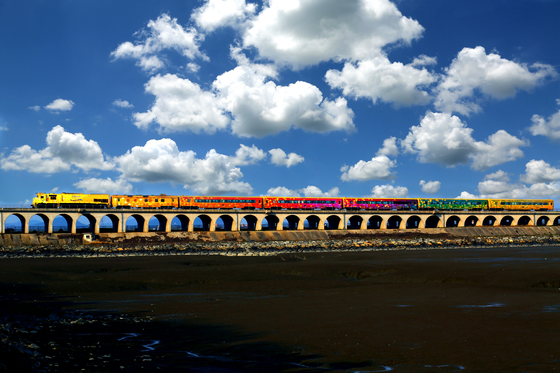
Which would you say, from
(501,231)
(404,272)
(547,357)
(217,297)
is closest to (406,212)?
(501,231)

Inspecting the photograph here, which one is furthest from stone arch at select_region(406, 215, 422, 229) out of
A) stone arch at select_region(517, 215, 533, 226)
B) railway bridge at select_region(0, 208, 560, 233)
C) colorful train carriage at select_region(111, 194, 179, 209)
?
colorful train carriage at select_region(111, 194, 179, 209)

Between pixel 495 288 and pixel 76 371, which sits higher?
pixel 76 371

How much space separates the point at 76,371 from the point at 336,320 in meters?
8.92

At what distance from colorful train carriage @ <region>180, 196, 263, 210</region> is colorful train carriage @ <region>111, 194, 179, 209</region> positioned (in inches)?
106

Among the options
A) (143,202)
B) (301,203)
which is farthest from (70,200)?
(301,203)

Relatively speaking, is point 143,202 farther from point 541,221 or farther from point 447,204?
point 541,221

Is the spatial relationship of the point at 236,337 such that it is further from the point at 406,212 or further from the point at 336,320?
the point at 406,212

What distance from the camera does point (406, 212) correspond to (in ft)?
336

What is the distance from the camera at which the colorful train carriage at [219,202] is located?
88.8 metres

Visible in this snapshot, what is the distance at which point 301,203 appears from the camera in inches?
3863

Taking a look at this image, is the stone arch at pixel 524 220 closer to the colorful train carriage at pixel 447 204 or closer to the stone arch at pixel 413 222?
the colorful train carriage at pixel 447 204

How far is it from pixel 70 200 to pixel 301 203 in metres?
52.4

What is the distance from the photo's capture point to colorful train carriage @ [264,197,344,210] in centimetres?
9675

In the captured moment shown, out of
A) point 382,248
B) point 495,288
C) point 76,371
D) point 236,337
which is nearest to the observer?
point 76,371
